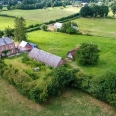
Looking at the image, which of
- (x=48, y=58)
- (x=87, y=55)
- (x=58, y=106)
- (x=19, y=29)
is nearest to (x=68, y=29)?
(x=19, y=29)

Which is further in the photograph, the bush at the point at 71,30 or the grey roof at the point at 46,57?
the bush at the point at 71,30

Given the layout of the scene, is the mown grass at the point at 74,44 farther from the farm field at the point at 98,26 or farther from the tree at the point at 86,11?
the tree at the point at 86,11

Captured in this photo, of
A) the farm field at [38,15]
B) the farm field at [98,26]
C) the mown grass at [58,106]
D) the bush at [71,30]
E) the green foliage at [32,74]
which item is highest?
the farm field at [38,15]

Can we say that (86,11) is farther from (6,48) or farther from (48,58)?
(48,58)

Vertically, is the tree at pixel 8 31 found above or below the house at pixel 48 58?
above

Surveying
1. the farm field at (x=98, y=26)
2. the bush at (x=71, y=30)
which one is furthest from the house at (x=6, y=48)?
the farm field at (x=98, y=26)

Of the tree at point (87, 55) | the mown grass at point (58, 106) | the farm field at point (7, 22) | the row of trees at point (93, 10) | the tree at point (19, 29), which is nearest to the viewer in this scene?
the mown grass at point (58, 106)

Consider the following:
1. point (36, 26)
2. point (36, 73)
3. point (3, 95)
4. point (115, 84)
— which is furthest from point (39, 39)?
point (115, 84)

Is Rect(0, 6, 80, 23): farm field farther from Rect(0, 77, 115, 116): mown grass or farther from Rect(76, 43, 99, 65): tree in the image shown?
Rect(0, 77, 115, 116): mown grass

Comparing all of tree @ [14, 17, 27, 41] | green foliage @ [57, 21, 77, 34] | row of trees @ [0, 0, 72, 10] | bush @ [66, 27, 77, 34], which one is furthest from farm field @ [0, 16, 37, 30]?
row of trees @ [0, 0, 72, 10]
